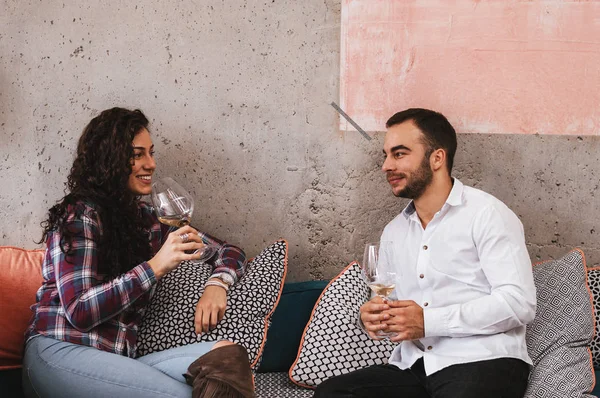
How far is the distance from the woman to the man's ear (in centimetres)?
89

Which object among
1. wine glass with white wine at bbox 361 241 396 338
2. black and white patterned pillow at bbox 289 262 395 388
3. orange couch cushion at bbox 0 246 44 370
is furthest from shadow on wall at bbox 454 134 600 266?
orange couch cushion at bbox 0 246 44 370

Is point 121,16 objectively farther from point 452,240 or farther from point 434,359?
point 434,359

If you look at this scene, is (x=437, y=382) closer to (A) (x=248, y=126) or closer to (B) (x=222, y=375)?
(B) (x=222, y=375)

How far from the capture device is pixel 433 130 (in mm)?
2330

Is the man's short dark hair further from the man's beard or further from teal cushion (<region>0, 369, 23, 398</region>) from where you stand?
teal cushion (<region>0, 369, 23, 398</region>)

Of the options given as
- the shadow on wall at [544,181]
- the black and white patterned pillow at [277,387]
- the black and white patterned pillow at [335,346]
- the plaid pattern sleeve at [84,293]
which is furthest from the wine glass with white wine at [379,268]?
the shadow on wall at [544,181]

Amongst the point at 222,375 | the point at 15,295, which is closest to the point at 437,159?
the point at 222,375

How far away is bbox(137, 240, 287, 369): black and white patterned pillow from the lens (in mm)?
2279

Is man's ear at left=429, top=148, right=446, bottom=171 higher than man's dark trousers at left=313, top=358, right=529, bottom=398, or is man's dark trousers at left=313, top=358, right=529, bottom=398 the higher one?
man's ear at left=429, top=148, right=446, bottom=171

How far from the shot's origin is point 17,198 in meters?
2.95

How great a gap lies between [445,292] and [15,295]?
1.57m

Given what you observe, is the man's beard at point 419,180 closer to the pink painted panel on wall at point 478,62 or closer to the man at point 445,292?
the man at point 445,292

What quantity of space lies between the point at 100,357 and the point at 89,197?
21.1 inches

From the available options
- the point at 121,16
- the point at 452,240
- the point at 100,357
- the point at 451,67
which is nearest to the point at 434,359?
the point at 452,240
